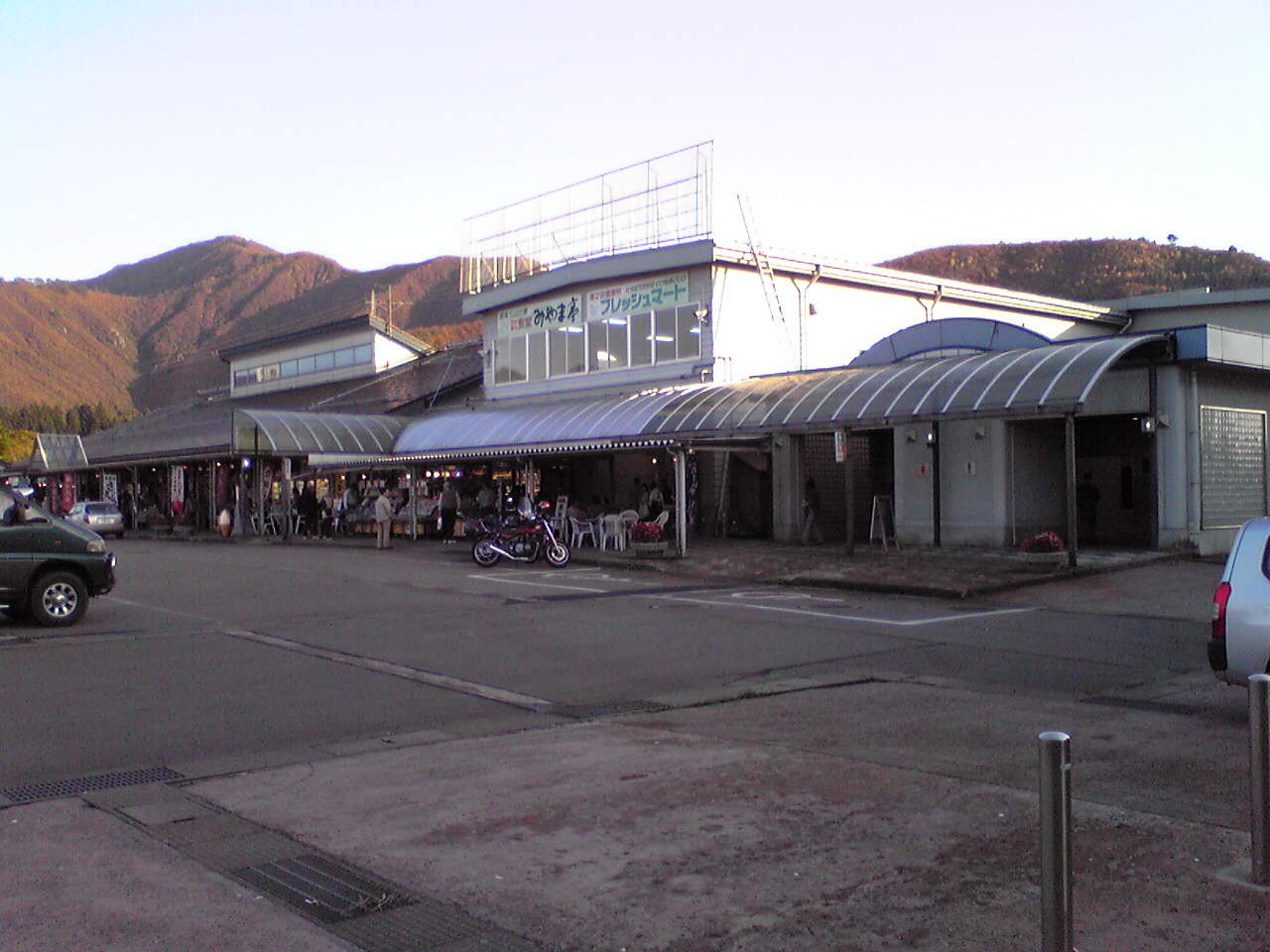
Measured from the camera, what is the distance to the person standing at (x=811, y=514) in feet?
87.1

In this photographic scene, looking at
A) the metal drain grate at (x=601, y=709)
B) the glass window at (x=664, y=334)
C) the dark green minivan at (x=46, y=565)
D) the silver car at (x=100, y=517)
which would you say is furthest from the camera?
the silver car at (x=100, y=517)

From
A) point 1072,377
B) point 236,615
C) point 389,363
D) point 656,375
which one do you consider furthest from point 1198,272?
point 236,615

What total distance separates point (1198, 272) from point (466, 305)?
10591 centimetres

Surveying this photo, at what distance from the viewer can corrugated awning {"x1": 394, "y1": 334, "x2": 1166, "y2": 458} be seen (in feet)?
65.4

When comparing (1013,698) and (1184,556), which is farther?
(1184,556)

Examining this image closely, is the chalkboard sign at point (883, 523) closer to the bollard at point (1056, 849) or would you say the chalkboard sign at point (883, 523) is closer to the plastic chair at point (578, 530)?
the plastic chair at point (578, 530)

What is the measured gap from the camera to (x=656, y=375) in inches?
1257

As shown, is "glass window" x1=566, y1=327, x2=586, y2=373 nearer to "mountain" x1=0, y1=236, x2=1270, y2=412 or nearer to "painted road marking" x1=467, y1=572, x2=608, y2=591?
"painted road marking" x1=467, y1=572, x2=608, y2=591

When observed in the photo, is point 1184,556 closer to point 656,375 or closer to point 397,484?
point 656,375

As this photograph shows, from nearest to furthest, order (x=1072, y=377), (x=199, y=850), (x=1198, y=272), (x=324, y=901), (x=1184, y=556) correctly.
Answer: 1. (x=324, y=901)
2. (x=199, y=850)
3. (x=1072, y=377)
4. (x=1184, y=556)
5. (x=1198, y=272)

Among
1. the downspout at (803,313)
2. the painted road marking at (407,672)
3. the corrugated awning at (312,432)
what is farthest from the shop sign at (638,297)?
the painted road marking at (407,672)

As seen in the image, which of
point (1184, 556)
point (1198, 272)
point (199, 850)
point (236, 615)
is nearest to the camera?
point (199, 850)

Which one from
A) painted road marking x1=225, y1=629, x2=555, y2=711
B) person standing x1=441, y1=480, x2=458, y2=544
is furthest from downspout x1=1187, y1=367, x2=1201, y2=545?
person standing x1=441, y1=480, x2=458, y2=544

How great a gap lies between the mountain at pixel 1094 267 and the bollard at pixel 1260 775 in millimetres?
113224
